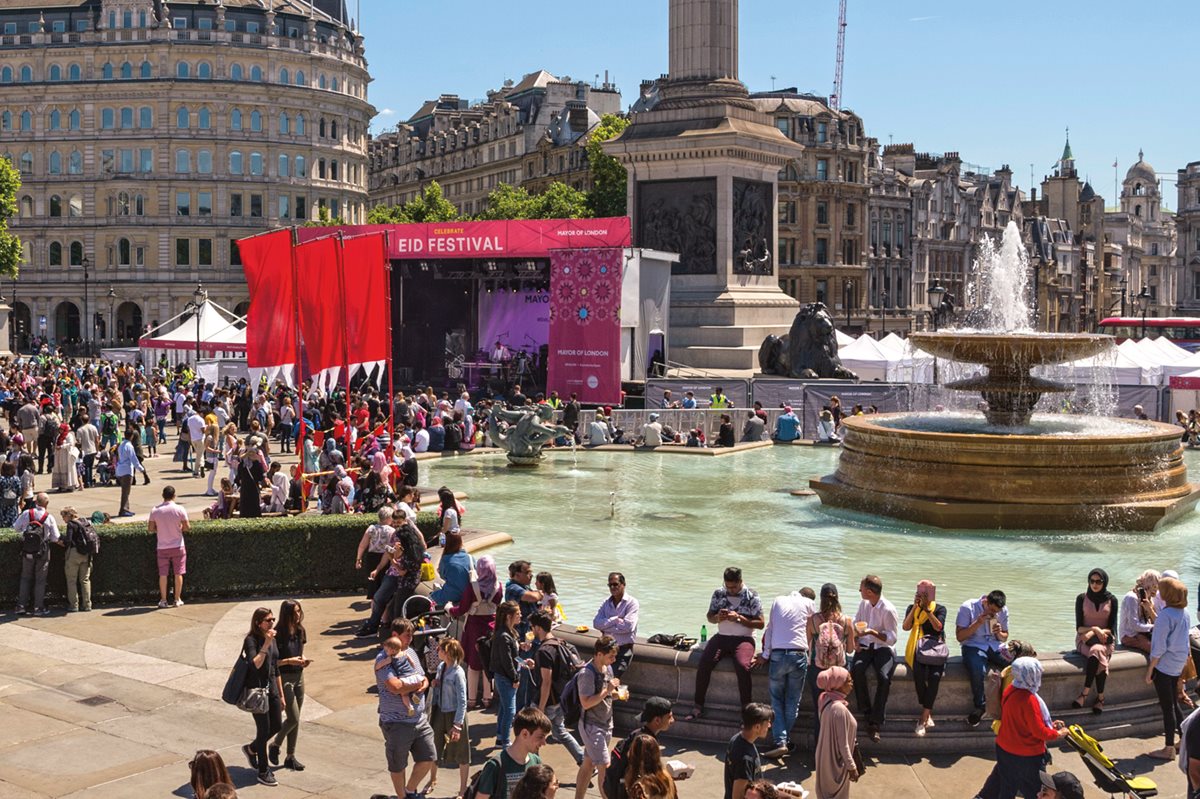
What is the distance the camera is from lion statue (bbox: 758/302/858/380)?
3897 cm

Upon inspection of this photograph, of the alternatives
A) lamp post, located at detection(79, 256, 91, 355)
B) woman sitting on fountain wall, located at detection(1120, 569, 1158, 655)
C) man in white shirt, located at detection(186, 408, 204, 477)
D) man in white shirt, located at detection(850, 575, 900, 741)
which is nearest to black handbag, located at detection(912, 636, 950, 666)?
man in white shirt, located at detection(850, 575, 900, 741)

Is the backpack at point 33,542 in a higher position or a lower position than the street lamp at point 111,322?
lower

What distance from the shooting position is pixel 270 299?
20.5 m

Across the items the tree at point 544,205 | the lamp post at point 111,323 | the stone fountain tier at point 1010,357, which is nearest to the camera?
the stone fountain tier at point 1010,357

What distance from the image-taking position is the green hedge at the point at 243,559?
53.6ft

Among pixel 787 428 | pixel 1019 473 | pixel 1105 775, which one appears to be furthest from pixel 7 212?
pixel 1105 775

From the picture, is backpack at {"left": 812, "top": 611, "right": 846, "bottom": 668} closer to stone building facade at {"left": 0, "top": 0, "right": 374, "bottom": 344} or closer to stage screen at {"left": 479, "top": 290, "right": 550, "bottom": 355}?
stage screen at {"left": 479, "top": 290, "right": 550, "bottom": 355}

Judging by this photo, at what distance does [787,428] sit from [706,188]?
13565 millimetres

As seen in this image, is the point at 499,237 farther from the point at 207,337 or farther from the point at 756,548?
the point at 756,548

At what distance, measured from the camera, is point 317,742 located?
1138cm

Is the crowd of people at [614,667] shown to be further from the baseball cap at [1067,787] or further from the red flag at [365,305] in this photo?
the red flag at [365,305]

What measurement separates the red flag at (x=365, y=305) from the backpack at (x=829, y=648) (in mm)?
11370

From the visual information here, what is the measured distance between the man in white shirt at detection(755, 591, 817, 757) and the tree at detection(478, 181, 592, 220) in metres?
71.3

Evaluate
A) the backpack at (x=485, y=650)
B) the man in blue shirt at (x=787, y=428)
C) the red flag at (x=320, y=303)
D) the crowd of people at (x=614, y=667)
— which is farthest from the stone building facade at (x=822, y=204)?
the backpack at (x=485, y=650)
